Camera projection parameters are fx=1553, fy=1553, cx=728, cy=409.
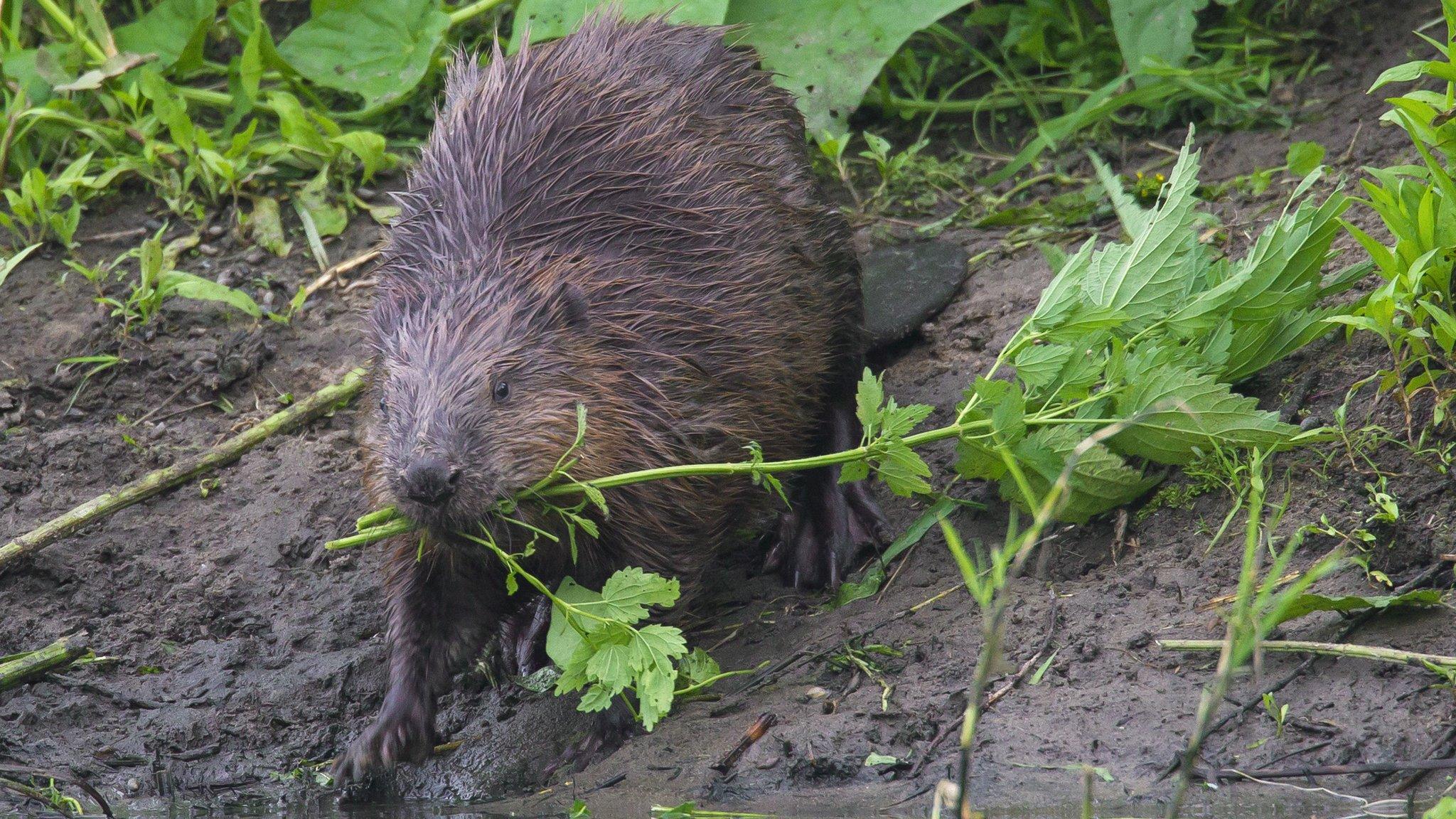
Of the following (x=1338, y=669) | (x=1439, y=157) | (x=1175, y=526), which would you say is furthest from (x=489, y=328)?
(x=1439, y=157)

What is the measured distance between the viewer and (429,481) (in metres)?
2.95

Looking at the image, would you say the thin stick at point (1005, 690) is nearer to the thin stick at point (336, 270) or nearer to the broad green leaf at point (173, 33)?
the thin stick at point (336, 270)

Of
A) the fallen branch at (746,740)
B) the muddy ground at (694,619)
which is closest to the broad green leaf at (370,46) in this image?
the muddy ground at (694,619)

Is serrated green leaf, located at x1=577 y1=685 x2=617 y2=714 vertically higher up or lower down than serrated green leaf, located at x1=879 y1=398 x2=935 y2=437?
lower down

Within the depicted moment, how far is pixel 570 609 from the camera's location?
311cm

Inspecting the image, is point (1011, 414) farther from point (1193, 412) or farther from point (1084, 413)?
point (1193, 412)

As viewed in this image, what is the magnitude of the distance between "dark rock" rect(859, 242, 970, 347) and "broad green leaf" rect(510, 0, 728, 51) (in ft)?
2.89

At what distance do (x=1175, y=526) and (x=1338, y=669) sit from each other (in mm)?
594

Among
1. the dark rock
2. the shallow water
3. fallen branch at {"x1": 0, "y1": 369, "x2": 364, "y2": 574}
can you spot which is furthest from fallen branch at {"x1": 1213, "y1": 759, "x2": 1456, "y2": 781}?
fallen branch at {"x1": 0, "y1": 369, "x2": 364, "y2": 574}

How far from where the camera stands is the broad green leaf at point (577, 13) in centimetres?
459

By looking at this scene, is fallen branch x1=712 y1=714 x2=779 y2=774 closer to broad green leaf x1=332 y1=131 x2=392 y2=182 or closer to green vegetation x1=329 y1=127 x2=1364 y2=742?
green vegetation x1=329 y1=127 x2=1364 y2=742

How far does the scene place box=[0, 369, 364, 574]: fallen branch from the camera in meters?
3.88

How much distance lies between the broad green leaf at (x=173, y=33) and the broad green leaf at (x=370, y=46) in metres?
0.28

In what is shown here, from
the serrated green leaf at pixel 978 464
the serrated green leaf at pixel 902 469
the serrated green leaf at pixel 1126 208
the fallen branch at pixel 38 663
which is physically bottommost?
the fallen branch at pixel 38 663
